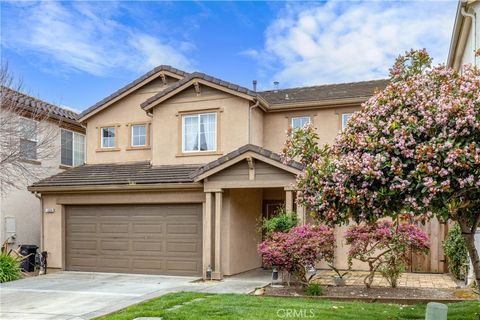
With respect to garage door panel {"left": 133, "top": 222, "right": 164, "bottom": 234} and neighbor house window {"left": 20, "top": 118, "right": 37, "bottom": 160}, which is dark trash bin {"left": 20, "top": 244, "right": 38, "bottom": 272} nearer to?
neighbor house window {"left": 20, "top": 118, "right": 37, "bottom": 160}

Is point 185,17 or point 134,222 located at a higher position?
point 185,17

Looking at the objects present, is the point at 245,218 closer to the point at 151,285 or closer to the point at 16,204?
the point at 151,285

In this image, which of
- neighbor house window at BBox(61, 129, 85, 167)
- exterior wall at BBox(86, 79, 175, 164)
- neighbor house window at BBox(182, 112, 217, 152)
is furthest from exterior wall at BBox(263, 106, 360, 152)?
neighbor house window at BBox(61, 129, 85, 167)

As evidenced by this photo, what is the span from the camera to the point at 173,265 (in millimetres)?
14805

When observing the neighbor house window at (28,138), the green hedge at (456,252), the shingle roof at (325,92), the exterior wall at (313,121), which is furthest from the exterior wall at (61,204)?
the green hedge at (456,252)

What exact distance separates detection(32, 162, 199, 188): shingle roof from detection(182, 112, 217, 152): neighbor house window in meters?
0.85

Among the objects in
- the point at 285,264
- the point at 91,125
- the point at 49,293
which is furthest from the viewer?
the point at 91,125

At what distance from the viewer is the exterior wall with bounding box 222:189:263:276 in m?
14.1

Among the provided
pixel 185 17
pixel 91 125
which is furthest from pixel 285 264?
pixel 91 125

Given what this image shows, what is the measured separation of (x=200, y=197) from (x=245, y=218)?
1936 millimetres

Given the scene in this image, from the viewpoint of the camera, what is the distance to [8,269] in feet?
46.4

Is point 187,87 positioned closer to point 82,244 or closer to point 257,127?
point 257,127

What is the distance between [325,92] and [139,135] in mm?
7789

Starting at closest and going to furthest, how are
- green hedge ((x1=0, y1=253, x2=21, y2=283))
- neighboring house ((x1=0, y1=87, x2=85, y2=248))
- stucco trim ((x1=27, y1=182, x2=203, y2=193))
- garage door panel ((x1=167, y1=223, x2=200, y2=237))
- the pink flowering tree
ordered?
the pink flowering tree
green hedge ((x1=0, y1=253, x2=21, y2=283))
stucco trim ((x1=27, y1=182, x2=203, y2=193))
garage door panel ((x1=167, y1=223, x2=200, y2=237))
neighboring house ((x1=0, y1=87, x2=85, y2=248))
